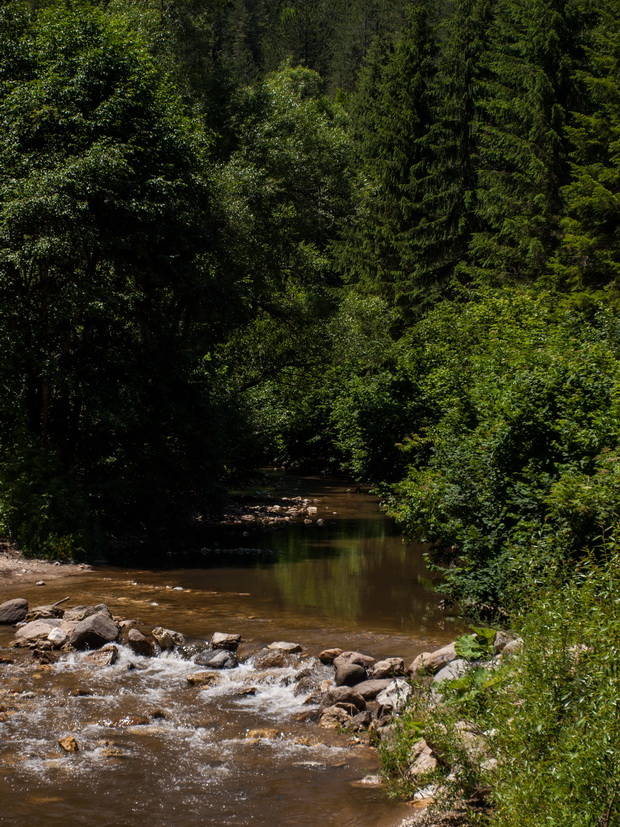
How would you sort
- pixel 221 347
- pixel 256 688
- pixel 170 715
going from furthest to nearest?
pixel 221 347, pixel 256 688, pixel 170 715

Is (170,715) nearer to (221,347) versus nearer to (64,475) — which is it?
(64,475)

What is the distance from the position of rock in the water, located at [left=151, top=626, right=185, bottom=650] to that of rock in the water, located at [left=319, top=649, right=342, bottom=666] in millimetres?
1982

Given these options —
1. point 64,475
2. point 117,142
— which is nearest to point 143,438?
point 64,475

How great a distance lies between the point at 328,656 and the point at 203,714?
2.03 metres

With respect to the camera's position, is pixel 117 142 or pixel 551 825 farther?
pixel 117 142

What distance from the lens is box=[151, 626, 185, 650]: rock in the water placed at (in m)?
11.1

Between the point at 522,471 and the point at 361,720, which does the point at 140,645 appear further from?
the point at 522,471

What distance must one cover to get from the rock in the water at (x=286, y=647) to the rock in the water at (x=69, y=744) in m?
3.33

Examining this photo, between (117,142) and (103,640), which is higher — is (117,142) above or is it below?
above

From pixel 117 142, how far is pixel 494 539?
11143mm

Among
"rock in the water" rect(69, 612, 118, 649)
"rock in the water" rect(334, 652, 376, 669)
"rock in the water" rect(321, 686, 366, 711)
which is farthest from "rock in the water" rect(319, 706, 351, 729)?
"rock in the water" rect(69, 612, 118, 649)

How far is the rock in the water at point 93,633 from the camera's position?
1095 centimetres

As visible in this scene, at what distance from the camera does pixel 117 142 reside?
16.9m

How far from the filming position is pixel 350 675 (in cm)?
962
